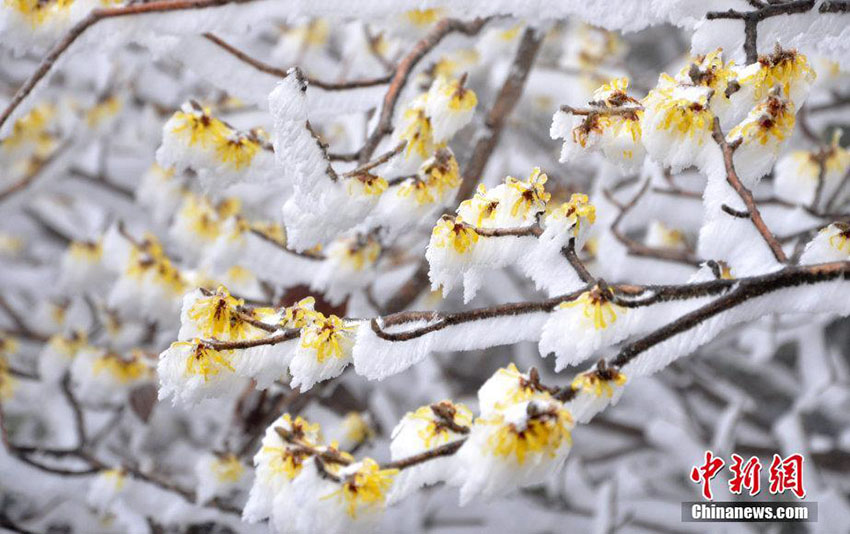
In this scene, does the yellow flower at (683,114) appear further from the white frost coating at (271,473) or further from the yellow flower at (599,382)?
the white frost coating at (271,473)

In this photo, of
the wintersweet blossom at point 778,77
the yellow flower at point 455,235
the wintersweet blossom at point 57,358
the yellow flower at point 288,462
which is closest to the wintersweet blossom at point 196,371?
the yellow flower at point 288,462

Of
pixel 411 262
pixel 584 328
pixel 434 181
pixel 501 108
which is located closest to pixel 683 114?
pixel 584 328

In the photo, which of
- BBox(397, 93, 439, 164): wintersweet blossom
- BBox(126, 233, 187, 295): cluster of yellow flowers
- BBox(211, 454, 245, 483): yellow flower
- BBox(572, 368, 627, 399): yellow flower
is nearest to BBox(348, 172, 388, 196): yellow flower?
BBox(397, 93, 439, 164): wintersweet blossom

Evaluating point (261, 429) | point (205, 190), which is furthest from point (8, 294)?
point (205, 190)

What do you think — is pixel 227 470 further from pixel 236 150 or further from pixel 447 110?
pixel 447 110

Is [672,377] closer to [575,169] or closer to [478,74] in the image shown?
[575,169]
